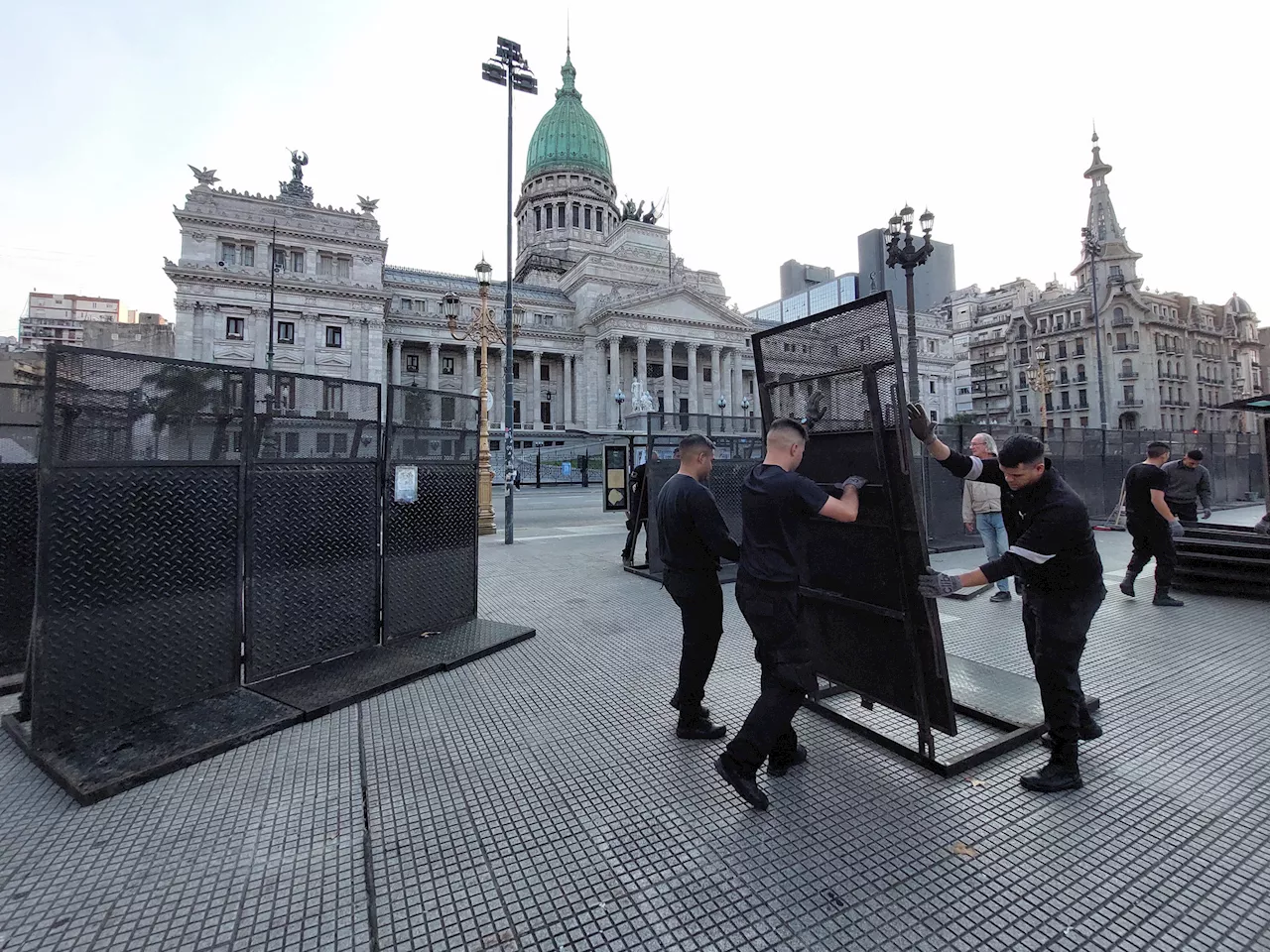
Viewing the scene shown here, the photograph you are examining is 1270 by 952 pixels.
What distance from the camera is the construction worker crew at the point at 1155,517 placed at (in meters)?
6.62

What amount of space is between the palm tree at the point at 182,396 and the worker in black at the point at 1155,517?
9.29 m

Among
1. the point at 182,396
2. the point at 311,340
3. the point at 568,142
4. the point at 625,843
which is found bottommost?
the point at 625,843

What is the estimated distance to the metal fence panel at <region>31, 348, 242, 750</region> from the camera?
11.1ft

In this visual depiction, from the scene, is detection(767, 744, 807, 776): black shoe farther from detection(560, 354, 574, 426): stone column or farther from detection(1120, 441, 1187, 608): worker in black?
detection(560, 354, 574, 426): stone column

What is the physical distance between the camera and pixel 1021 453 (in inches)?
124

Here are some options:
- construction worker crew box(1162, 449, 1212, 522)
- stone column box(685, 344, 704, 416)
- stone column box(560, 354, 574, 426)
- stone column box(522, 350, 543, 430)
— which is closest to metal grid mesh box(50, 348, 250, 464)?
construction worker crew box(1162, 449, 1212, 522)

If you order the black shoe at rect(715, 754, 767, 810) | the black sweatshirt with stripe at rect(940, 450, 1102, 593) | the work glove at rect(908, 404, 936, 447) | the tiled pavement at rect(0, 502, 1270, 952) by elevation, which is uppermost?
the work glove at rect(908, 404, 936, 447)

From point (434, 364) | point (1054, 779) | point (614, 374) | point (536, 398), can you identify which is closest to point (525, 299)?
point (536, 398)

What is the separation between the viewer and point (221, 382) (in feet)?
14.0

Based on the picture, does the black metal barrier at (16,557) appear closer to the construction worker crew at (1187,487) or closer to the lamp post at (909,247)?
the construction worker crew at (1187,487)

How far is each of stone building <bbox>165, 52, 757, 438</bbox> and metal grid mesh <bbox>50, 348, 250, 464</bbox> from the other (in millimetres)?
34225

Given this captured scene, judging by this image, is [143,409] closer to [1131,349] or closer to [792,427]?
[792,427]

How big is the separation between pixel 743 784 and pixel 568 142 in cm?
8034

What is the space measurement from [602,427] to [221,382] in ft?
168
